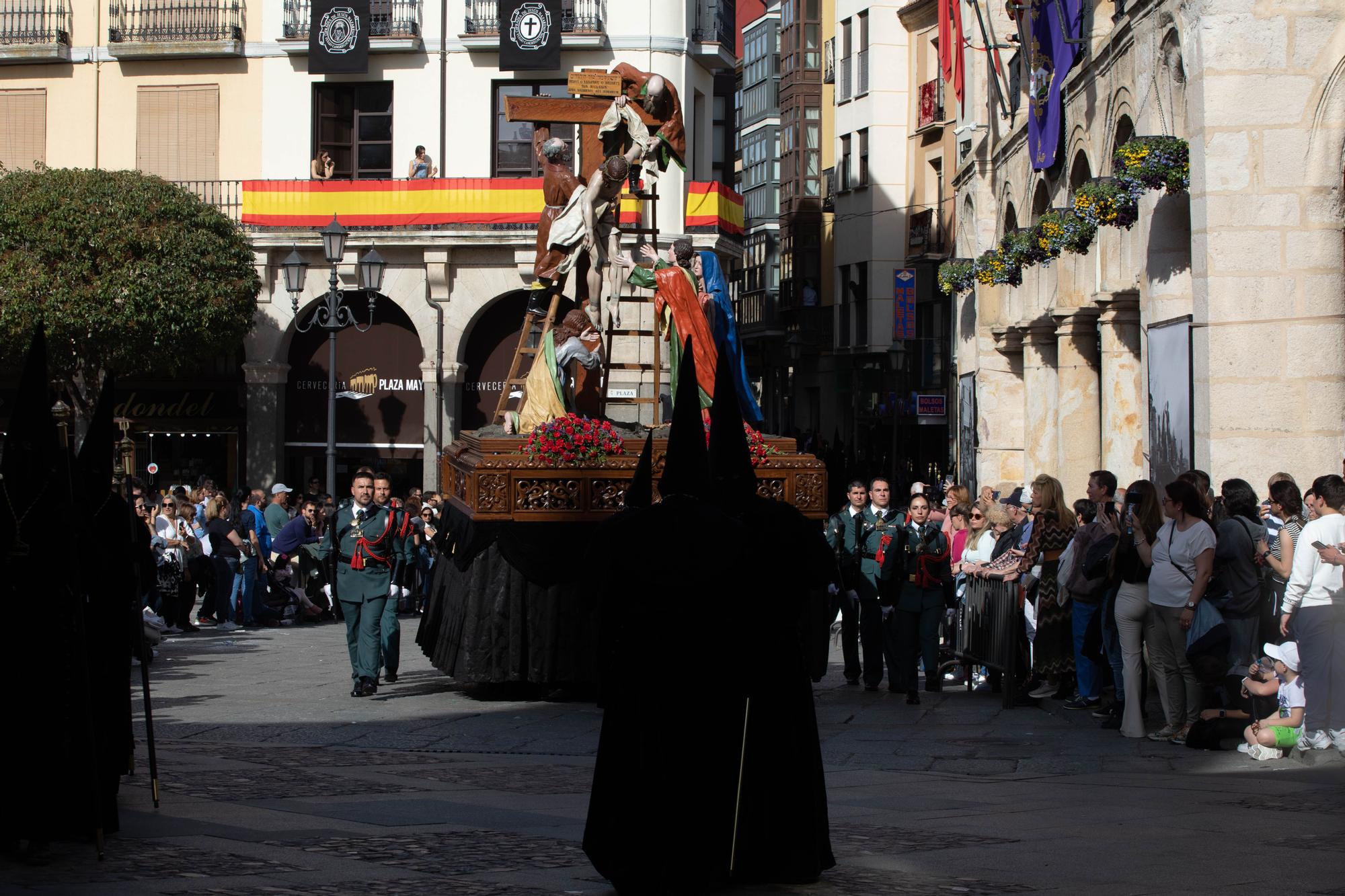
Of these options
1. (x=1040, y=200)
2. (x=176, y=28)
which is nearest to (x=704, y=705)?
(x=1040, y=200)

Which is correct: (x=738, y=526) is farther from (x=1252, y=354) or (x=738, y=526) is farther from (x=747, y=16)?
(x=747, y=16)

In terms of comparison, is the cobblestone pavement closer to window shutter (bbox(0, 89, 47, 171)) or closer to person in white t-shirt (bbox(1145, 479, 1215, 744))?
person in white t-shirt (bbox(1145, 479, 1215, 744))

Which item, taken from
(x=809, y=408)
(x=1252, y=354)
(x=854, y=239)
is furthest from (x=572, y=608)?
(x=809, y=408)

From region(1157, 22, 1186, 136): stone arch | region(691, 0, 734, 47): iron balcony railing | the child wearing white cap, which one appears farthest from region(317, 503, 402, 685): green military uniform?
region(691, 0, 734, 47): iron balcony railing

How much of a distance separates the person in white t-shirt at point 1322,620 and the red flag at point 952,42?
2192cm

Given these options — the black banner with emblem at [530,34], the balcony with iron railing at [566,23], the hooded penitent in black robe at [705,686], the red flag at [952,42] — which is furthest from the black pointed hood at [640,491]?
the balcony with iron railing at [566,23]

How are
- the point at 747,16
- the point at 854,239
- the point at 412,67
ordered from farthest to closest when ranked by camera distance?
1. the point at 747,16
2. the point at 854,239
3. the point at 412,67

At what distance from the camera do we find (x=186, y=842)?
7988 mm

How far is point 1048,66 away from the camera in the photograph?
23.5 metres

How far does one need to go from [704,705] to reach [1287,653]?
528cm

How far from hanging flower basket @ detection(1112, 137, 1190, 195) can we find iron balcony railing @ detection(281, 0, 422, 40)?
22.4 m

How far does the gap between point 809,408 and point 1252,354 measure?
4301 cm

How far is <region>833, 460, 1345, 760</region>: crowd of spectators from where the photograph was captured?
Answer: 36.2ft

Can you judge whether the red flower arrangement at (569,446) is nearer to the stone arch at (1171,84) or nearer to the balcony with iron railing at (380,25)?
the stone arch at (1171,84)
